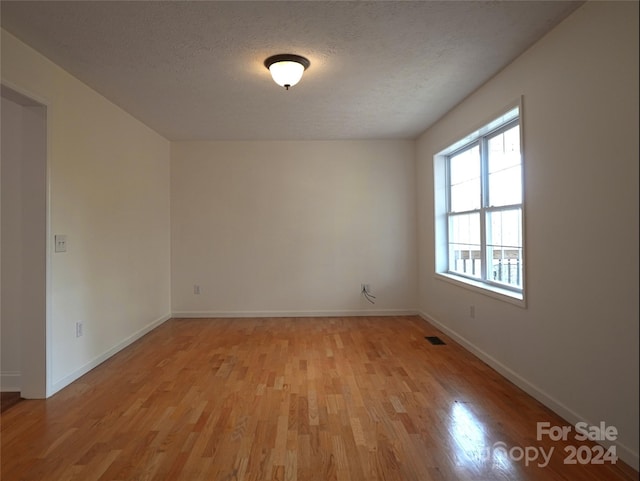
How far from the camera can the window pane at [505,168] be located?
3031 mm

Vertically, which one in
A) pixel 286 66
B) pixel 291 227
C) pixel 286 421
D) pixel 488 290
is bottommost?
pixel 286 421

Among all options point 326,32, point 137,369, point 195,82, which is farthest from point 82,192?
point 326,32

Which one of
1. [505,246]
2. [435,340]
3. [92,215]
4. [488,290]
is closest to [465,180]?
[505,246]

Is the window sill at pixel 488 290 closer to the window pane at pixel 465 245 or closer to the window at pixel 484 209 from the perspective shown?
the window at pixel 484 209

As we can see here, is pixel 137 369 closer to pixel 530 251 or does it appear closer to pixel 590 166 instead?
pixel 530 251

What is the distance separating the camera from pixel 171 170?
17.5 ft

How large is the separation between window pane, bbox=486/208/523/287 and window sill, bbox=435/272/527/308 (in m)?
0.10

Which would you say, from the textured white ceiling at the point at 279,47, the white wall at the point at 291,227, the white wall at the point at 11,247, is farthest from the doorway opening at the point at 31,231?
the white wall at the point at 291,227

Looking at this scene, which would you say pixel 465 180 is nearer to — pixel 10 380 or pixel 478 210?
pixel 478 210

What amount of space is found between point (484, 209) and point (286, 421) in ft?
8.64

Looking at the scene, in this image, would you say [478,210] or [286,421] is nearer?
[286,421]

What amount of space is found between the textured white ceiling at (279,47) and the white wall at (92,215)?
0.21m

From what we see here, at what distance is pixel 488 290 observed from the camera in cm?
332

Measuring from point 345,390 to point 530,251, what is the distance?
1.73m
